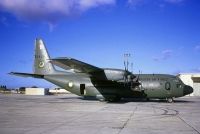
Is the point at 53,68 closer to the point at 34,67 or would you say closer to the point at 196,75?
the point at 34,67

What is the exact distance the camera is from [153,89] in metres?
32.2

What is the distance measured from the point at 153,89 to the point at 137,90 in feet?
6.04

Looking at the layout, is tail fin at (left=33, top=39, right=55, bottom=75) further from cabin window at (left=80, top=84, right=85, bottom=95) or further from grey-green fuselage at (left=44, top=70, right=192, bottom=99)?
cabin window at (left=80, top=84, right=85, bottom=95)

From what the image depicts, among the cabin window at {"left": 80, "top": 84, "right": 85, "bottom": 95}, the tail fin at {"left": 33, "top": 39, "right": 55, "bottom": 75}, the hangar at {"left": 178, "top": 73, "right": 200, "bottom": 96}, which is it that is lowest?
the cabin window at {"left": 80, "top": 84, "right": 85, "bottom": 95}

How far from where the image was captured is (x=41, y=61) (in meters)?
36.2

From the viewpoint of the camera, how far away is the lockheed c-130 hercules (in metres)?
30.9

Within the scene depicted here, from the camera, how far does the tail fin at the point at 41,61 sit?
3612 cm

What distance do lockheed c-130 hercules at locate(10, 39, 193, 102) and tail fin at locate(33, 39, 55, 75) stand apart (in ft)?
4.13

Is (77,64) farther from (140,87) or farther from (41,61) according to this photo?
(41,61)

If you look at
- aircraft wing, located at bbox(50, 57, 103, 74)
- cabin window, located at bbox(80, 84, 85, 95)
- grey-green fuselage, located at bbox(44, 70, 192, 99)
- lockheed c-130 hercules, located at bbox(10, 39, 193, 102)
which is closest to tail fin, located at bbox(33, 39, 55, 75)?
lockheed c-130 hercules, located at bbox(10, 39, 193, 102)

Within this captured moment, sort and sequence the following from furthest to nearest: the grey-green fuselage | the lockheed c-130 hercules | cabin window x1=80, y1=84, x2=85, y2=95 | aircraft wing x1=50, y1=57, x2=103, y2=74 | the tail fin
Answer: the tail fin < cabin window x1=80, y1=84, x2=85, y2=95 < the grey-green fuselage < the lockheed c-130 hercules < aircraft wing x1=50, y1=57, x2=103, y2=74

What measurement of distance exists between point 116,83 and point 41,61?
10.6 m

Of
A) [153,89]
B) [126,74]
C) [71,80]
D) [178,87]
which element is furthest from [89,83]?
[178,87]

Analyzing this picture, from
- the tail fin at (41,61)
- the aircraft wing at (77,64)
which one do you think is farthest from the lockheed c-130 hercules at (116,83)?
the tail fin at (41,61)
